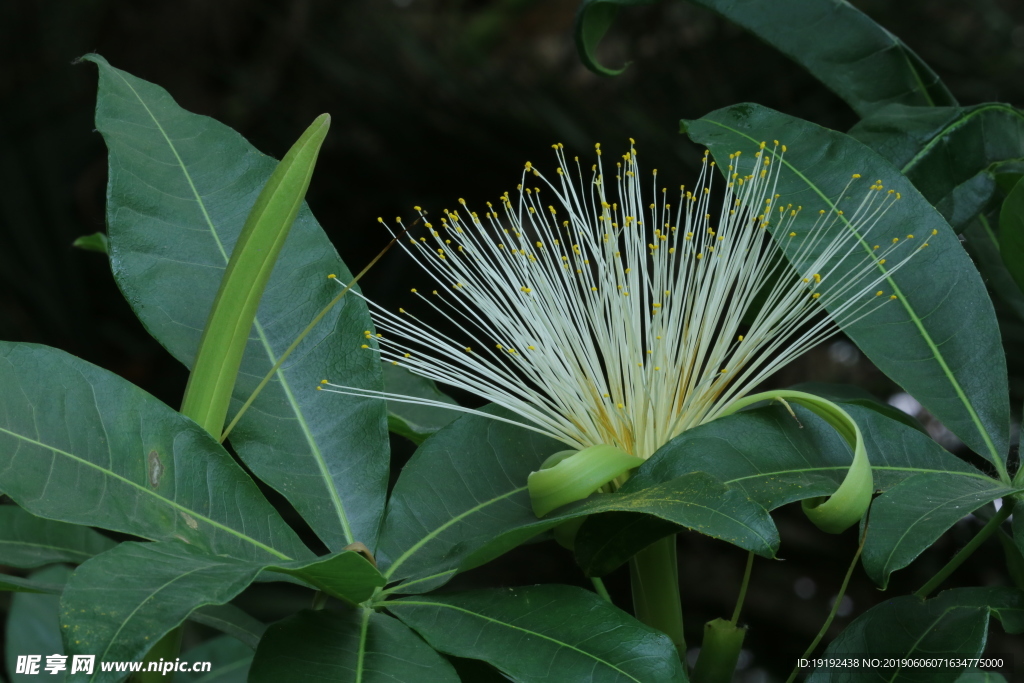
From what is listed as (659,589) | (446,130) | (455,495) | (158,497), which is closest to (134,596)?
(158,497)

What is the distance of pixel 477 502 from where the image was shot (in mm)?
624

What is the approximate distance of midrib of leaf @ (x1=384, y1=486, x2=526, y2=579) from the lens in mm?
602

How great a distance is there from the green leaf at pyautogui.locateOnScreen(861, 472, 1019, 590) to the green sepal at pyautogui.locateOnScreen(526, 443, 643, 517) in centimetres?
16

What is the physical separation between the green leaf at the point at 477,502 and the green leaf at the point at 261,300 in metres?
0.03

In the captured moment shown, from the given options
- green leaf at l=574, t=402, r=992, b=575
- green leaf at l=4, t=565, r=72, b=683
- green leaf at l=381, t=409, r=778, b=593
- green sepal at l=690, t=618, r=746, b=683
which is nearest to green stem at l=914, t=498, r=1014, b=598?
green leaf at l=574, t=402, r=992, b=575

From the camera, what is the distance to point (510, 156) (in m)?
1.69

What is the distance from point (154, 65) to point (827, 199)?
7.43 feet

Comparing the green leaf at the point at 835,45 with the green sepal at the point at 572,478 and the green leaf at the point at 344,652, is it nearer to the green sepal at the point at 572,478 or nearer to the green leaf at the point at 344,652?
the green sepal at the point at 572,478

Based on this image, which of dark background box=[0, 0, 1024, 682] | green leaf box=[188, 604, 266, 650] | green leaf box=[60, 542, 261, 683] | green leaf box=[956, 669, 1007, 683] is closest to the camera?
green leaf box=[60, 542, 261, 683]

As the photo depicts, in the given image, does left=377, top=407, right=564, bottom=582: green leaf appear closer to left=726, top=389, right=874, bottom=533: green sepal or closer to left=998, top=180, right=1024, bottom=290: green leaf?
left=726, top=389, right=874, bottom=533: green sepal

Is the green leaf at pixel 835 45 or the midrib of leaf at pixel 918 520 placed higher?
the green leaf at pixel 835 45

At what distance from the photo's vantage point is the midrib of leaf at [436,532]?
1.98ft

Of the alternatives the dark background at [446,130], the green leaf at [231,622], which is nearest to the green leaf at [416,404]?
the green leaf at [231,622]

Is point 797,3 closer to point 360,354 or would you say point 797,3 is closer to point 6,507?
point 360,354
